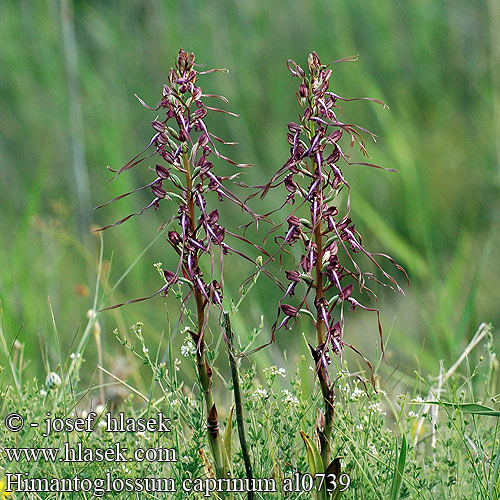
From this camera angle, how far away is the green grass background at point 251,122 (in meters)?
2.29

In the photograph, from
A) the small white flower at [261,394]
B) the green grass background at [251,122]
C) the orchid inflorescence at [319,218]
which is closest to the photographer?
the orchid inflorescence at [319,218]

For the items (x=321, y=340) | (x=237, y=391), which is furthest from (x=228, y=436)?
(x=321, y=340)

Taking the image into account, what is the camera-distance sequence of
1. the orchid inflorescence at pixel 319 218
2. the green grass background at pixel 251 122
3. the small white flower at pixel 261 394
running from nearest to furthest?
1. the orchid inflorescence at pixel 319 218
2. the small white flower at pixel 261 394
3. the green grass background at pixel 251 122

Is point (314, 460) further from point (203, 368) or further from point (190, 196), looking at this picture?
point (190, 196)

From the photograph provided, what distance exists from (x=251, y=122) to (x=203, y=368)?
2.30m

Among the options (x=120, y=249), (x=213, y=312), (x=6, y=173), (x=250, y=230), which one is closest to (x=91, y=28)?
(x=6, y=173)

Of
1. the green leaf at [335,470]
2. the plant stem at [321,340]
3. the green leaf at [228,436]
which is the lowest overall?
the green leaf at [335,470]

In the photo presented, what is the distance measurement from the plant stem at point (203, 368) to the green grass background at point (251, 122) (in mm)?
1112

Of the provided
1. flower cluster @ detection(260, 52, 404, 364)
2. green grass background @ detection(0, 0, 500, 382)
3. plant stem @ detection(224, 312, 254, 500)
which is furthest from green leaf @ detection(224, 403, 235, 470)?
green grass background @ detection(0, 0, 500, 382)

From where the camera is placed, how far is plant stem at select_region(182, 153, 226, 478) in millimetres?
794

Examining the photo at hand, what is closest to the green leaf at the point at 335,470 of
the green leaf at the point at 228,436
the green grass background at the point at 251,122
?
the green leaf at the point at 228,436

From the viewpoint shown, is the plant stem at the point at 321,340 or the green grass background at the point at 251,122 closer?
the plant stem at the point at 321,340

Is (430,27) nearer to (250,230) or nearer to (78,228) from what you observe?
(250,230)

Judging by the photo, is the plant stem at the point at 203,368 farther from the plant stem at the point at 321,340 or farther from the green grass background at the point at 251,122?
the green grass background at the point at 251,122
